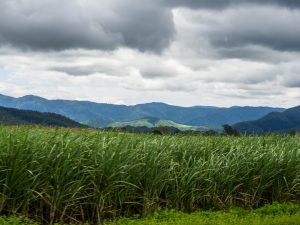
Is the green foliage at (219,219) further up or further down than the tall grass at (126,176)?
further down

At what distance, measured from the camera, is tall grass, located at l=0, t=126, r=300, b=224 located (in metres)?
10.6

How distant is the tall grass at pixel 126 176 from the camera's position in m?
10.6

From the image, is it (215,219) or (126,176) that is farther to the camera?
(126,176)

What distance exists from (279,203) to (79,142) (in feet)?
21.4

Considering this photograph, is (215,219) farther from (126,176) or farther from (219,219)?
(126,176)

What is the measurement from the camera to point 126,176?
39.6ft

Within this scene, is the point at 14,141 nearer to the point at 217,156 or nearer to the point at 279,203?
the point at 217,156

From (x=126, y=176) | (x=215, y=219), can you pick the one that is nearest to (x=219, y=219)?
(x=215, y=219)

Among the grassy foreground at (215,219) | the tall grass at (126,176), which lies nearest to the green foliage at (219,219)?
the grassy foreground at (215,219)

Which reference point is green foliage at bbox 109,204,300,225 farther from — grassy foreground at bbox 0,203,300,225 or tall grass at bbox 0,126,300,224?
tall grass at bbox 0,126,300,224

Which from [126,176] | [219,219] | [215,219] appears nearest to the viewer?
[219,219]

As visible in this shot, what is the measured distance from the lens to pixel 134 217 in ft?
38.2

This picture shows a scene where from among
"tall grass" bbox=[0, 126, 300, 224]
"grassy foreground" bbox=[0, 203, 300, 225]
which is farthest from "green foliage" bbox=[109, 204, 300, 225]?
"tall grass" bbox=[0, 126, 300, 224]

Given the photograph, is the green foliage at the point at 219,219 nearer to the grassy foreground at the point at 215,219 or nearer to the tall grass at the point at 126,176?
the grassy foreground at the point at 215,219
